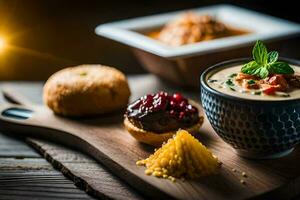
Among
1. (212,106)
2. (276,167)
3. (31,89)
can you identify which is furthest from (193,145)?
(31,89)

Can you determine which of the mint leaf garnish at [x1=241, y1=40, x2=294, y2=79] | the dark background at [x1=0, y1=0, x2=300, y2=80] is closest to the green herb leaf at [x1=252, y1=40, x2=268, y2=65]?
the mint leaf garnish at [x1=241, y1=40, x2=294, y2=79]

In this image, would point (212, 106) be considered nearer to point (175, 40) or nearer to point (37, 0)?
point (175, 40)

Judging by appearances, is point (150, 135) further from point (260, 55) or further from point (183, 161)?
point (260, 55)

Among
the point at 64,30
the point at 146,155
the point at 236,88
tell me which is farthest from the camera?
the point at 64,30

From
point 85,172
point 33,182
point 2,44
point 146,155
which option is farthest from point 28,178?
point 2,44

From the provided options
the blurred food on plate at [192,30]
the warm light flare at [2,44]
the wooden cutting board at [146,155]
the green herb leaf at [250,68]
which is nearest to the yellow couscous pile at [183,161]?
the wooden cutting board at [146,155]

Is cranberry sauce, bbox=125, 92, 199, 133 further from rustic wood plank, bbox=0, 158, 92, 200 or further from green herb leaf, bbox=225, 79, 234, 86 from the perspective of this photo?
rustic wood plank, bbox=0, 158, 92, 200

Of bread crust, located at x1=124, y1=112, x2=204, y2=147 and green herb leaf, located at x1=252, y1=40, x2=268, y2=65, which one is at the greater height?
green herb leaf, located at x1=252, y1=40, x2=268, y2=65
